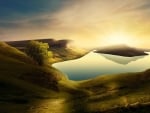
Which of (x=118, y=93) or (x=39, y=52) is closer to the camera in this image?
(x=118, y=93)

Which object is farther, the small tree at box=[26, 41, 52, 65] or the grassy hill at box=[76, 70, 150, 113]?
the small tree at box=[26, 41, 52, 65]

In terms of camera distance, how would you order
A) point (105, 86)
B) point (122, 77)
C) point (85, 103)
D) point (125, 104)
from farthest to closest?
point (122, 77)
point (105, 86)
point (85, 103)
point (125, 104)

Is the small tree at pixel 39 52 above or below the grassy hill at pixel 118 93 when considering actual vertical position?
above

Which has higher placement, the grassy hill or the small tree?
the small tree

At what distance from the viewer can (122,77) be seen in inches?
6097

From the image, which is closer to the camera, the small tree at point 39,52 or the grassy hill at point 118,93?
the grassy hill at point 118,93

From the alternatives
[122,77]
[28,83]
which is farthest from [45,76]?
[122,77]

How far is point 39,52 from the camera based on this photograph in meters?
169

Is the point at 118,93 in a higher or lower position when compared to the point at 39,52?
lower

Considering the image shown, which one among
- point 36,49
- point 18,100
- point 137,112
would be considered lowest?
point 137,112

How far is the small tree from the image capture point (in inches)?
6594

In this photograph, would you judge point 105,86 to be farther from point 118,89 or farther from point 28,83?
point 28,83

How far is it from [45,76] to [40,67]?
13.3 metres

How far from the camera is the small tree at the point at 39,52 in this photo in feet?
550
